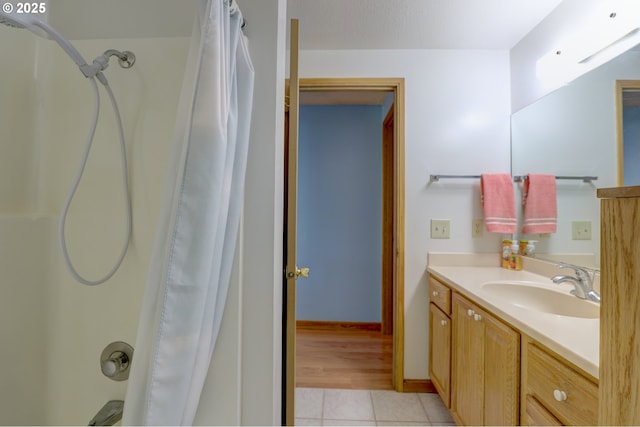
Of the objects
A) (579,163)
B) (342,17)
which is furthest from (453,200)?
(342,17)

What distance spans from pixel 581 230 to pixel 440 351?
1031mm

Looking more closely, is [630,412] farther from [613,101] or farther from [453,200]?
[453,200]

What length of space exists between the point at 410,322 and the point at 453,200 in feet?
3.07

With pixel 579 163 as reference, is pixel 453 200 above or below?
below

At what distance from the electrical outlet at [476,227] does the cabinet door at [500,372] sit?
34.6 inches

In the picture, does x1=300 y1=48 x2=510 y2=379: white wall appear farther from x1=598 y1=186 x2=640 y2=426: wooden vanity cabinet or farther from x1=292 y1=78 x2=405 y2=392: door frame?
A: x1=598 y1=186 x2=640 y2=426: wooden vanity cabinet

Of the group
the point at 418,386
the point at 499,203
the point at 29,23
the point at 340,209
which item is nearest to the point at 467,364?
the point at 418,386

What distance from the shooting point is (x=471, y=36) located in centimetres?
182

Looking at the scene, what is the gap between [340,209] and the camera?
2988mm

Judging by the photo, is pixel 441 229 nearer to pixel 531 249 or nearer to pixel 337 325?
pixel 531 249

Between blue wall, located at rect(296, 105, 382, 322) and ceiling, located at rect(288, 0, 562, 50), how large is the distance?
1.04m

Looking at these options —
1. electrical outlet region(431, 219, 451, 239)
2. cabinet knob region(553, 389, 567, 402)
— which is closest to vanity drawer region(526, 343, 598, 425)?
cabinet knob region(553, 389, 567, 402)

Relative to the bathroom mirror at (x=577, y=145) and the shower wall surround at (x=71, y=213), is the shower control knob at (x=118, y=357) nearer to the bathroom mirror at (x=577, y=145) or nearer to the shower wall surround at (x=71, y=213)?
the shower wall surround at (x=71, y=213)

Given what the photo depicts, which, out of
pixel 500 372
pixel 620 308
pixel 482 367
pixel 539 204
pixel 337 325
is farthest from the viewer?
pixel 337 325
